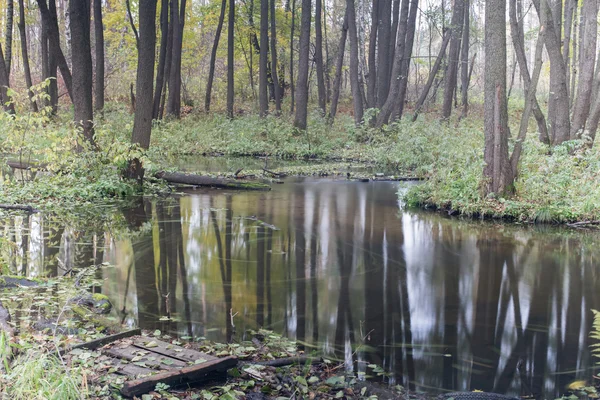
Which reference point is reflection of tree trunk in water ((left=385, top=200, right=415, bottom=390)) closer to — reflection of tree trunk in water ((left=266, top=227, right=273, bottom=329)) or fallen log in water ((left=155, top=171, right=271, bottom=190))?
reflection of tree trunk in water ((left=266, top=227, right=273, bottom=329))

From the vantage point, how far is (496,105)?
12383 millimetres

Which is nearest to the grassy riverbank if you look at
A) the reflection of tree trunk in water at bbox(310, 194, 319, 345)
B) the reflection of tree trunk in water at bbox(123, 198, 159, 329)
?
the reflection of tree trunk in water at bbox(123, 198, 159, 329)

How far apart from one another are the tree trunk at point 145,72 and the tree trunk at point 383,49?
15.6 m

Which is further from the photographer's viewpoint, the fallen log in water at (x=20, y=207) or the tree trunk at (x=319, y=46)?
the tree trunk at (x=319, y=46)

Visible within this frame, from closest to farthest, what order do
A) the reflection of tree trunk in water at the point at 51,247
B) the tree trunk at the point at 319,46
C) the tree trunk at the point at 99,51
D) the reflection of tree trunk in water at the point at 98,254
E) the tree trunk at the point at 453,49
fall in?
the reflection of tree trunk in water at the point at 98,254 < the reflection of tree trunk in water at the point at 51,247 < the tree trunk at the point at 99,51 < the tree trunk at the point at 453,49 < the tree trunk at the point at 319,46

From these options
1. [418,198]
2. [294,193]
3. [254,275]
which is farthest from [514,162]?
[254,275]

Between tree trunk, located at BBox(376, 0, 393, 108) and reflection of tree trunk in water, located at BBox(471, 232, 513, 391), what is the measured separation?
18718 millimetres

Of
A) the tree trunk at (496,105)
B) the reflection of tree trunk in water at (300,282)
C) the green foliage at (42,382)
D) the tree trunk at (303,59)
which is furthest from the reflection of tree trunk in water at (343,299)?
the tree trunk at (303,59)

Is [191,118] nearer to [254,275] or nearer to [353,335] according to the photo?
[254,275]

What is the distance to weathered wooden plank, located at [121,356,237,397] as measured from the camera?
4.05 m

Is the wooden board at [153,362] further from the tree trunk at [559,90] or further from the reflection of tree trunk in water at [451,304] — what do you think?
the tree trunk at [559,90]

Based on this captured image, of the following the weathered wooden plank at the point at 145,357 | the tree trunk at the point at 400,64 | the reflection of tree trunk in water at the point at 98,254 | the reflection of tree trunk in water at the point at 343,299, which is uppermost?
the tree trunk at the point at 400,64

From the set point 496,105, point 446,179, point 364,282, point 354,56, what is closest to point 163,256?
point 364,282

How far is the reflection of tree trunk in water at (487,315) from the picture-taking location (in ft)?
17.0
